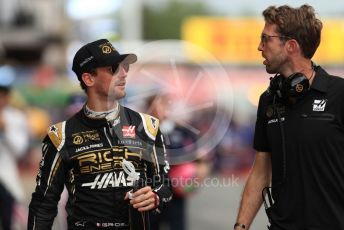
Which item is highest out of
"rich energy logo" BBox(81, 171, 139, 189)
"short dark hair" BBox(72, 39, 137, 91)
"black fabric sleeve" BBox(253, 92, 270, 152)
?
"short dark hair" BBox(72, 39, 137, 91)

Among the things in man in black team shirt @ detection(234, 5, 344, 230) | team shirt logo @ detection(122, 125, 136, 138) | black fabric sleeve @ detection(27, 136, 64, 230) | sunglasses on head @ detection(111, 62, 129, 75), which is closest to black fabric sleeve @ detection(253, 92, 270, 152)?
man in black team shirt @ detection(234, 5, 344, 230)

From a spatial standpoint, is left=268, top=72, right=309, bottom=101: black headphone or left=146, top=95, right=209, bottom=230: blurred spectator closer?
left=268, top=72, right=309, bottom=101: black headphone

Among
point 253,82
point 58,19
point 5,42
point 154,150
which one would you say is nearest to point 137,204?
point 154,150

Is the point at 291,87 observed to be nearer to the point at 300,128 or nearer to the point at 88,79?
the point at 300,128

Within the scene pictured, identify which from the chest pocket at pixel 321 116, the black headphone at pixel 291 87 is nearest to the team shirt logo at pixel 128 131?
the black headphone at pixel 291 87

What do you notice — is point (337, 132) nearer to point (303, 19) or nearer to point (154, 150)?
point (303, 19)

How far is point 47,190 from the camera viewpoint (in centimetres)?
450

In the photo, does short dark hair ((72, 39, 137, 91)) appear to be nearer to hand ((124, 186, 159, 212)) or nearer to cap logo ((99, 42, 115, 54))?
cap logo ((99, 42, 115, 54))

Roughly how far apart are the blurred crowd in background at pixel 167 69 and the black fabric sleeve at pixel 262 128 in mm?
1048

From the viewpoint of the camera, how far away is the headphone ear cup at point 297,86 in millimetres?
4258

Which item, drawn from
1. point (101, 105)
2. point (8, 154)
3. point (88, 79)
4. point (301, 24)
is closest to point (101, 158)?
point (101, 105)

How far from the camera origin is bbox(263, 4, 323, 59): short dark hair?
4.36 meters

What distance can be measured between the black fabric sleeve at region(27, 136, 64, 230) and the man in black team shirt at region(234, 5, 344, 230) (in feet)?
3.75

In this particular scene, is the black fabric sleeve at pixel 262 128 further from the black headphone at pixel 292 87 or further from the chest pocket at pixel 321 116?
the chest pocket at pixel 321 116
